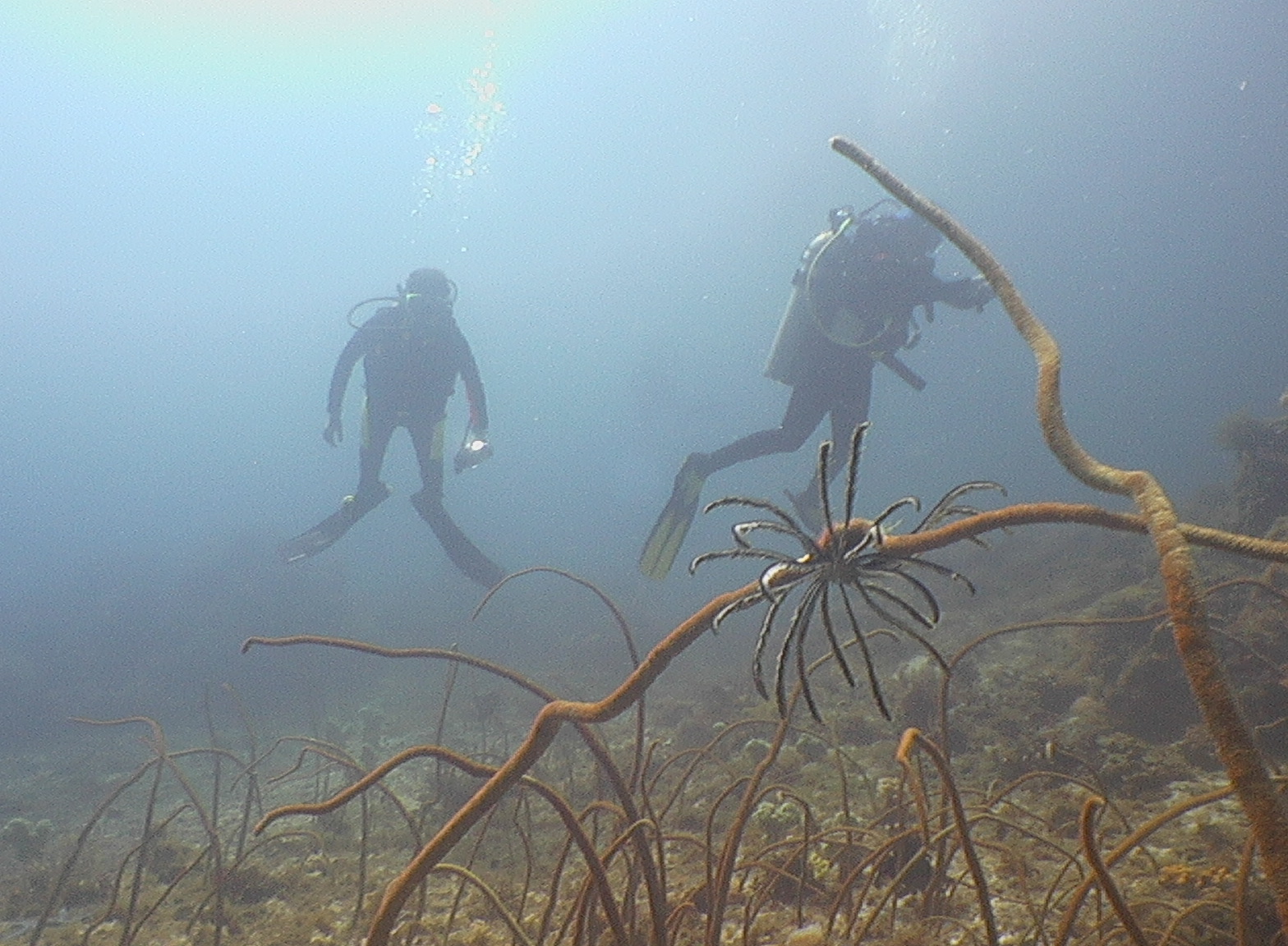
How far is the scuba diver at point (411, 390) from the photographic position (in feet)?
33.8

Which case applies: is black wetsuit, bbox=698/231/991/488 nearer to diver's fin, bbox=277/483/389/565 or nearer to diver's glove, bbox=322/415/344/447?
diver's fin, bbox=277/483/389/565

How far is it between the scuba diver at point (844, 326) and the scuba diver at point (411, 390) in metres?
3.76

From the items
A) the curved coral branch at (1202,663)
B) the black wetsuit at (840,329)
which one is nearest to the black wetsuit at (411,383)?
the black wetsuit at (840,329)

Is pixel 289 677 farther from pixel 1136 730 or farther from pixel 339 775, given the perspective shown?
pixel 1136 730

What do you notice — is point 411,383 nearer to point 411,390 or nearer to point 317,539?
point 411,390

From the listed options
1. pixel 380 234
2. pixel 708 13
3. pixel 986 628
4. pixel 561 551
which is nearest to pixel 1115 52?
pixel 708 13

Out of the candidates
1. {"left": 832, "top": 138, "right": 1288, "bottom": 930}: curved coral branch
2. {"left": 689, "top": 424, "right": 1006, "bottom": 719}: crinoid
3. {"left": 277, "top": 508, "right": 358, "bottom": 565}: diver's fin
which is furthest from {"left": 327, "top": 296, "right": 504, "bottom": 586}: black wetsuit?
{"left": 832, "top": 138, "right": 1288, "bottom": 930}: curved coral branch

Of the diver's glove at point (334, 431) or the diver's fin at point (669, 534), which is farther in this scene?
the diver's glove at point (334, 431)

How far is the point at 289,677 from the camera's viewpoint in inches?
736

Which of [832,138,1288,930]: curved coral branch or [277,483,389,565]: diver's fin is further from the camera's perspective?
[277,483,389,565]: diver's fin

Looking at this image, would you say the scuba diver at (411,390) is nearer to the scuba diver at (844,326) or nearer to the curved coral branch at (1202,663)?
the scuba diver at (844,326)

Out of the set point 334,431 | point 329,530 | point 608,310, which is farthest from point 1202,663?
→ point 608,310

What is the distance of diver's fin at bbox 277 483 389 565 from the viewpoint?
9.95m

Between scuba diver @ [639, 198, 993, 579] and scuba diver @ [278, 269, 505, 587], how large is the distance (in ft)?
12.3
